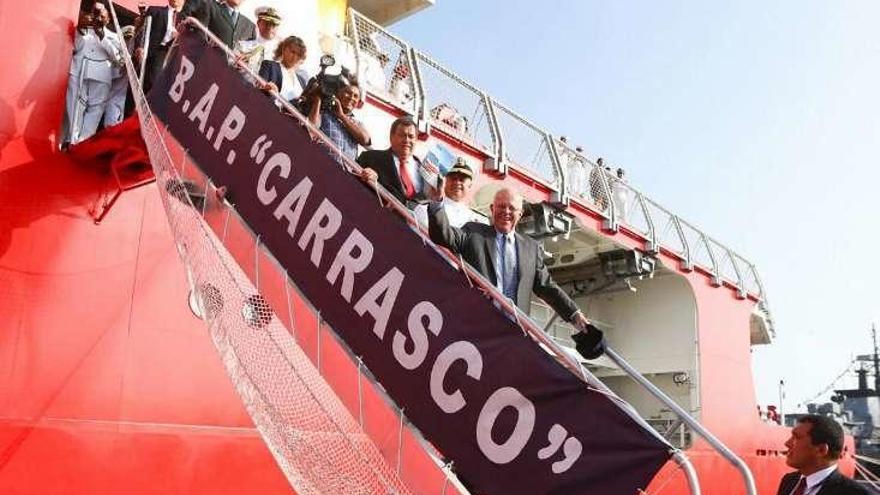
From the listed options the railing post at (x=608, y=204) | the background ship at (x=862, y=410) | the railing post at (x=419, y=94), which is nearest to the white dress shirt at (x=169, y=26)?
the railing post at (x=419, y=94)

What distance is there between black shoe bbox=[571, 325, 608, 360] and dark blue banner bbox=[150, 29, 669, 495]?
348 mm

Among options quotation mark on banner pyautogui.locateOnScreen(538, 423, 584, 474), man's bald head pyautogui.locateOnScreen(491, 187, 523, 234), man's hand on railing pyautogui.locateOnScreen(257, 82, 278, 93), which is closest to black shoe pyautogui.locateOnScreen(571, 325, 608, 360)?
quotation mark on banner pyautogui.locateOnScreen(538, 423, 584, 474)

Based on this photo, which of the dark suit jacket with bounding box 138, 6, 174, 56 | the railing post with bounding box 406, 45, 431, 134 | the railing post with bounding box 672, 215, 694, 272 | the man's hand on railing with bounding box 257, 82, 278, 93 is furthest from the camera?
the railing post with bounding box 672, 215, 694, 272

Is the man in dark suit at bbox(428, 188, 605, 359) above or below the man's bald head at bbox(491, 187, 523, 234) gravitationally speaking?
below

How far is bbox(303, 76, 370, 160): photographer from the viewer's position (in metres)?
4.57

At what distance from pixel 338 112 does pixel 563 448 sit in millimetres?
2874

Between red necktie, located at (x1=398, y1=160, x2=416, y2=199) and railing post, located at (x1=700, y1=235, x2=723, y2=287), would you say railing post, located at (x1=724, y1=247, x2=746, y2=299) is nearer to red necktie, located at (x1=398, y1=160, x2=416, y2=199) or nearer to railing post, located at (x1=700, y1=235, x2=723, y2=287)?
railing post, located at (x1=700, y1=235, x2=723, y2=287)

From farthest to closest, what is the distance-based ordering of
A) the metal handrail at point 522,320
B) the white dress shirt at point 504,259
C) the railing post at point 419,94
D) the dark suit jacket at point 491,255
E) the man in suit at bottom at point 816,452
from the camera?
the railing post at point 419,94, the man in suit at bottom at point 816,452, the white dress shirt at point 504,259, the dark suit jacket at point 491,255, the metal handrail at point 522,320

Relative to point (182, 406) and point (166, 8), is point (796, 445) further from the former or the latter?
point (166, 8)

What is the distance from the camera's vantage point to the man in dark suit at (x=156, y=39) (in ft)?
17.4

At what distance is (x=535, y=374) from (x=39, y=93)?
4.32 meters

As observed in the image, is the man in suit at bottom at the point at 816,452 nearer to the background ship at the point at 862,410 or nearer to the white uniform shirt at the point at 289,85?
the white uniform shirt at the point at 289,85

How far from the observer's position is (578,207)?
11.4 metres

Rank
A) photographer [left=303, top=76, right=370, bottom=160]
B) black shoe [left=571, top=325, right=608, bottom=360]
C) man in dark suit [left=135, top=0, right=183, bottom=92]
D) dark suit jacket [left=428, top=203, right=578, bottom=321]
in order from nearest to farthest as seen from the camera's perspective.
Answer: black shoe [left=571, top=325, right=608, bottom=360] < dark suit jacket [left=428, top=203, right=578, bottom=321] < photographer [left=303, top=76, right=370, bottom=160] < man in dark suit [left=135, top=0, right=183, bottom=92]
